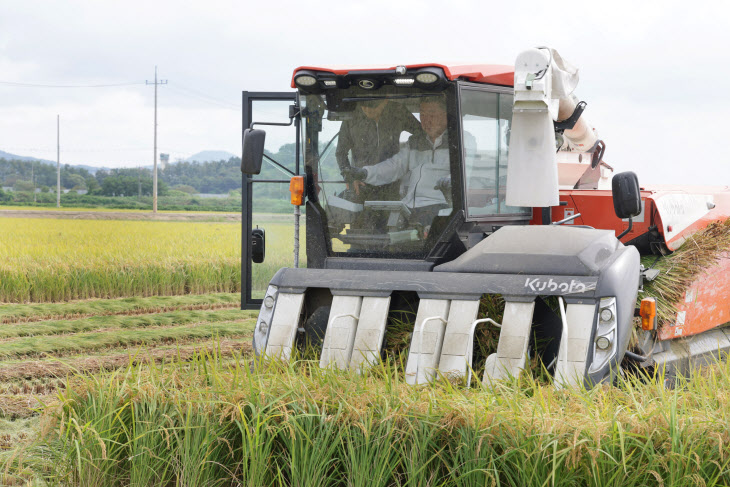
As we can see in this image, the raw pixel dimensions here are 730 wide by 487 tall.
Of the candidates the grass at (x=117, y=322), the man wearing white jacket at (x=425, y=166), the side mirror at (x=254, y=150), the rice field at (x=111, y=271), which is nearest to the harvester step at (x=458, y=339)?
the man wearing white jacket at (x=425, y=166)

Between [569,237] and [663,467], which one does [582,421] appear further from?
[569,237]

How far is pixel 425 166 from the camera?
14.8ft

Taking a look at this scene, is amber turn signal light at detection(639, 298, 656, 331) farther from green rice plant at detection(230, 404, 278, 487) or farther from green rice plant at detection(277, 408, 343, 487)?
green rice plant at detection(230, 404, 278, 487)

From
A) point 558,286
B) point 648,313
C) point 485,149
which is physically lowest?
point 648,313

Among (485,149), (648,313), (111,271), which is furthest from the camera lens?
(111,271)

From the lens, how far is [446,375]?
3.66 m

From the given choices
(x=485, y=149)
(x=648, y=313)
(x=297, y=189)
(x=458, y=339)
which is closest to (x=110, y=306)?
(x=297, y=189)

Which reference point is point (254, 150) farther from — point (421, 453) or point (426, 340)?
point (421, 453)

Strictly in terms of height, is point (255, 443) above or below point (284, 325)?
below

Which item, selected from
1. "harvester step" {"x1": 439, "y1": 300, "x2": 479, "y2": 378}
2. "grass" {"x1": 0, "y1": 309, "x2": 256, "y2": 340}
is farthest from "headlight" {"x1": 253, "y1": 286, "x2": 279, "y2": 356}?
"grass" {"x1": 0, "y1": 309, "x2": 256, "y2": 340}

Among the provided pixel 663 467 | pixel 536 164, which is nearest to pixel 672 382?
pixel 536 164

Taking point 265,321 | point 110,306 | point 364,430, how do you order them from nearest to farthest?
point 364,430
point 265,321
point 110,306

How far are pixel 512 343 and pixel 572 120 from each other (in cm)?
266

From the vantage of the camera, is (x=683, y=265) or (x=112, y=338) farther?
(x=112, y=338)
